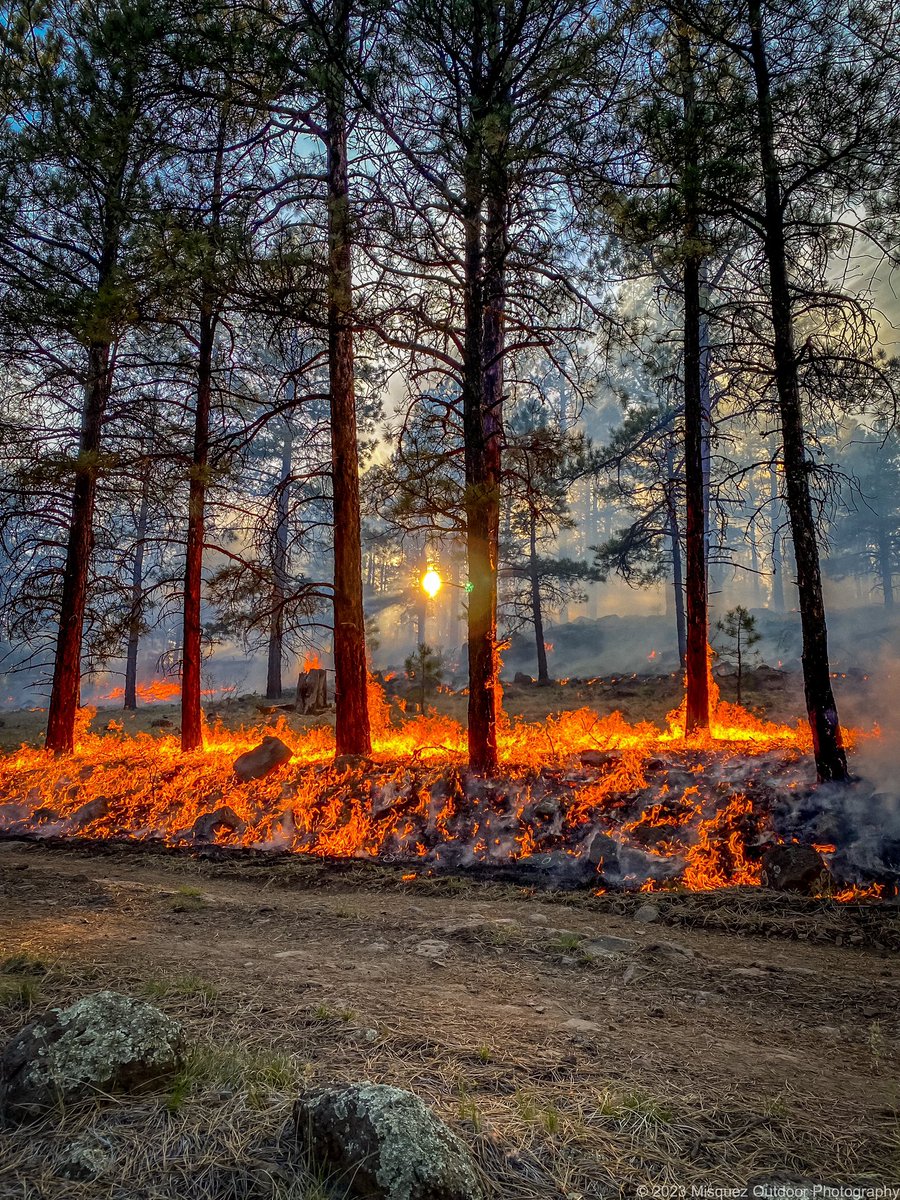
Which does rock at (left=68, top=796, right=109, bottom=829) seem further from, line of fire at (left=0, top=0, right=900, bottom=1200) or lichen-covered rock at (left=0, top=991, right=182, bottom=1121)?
lichen-covered rock at (left=0, top=991, right=182, bottom=1121)

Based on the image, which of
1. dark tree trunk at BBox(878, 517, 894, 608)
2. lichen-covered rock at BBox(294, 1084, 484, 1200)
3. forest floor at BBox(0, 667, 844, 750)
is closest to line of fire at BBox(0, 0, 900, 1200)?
lichen-covered rock at BBox(294, 1084, 484, 1200)

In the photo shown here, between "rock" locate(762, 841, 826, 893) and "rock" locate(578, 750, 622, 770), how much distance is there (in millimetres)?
2392

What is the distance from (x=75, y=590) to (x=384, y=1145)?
1273cm

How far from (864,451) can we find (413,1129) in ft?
199

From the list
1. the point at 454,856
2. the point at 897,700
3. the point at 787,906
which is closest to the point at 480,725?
the point at 454,856

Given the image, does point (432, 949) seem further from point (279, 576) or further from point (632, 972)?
point (279, 576)

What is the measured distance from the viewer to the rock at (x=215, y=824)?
28.7 ft

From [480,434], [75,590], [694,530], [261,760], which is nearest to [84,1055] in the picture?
[480,434]

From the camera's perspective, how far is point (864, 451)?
50.4m

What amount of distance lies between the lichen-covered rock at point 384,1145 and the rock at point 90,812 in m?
9.16

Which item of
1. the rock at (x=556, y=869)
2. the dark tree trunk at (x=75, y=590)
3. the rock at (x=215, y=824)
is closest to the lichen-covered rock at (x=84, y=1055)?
the rock at (x=556, y=869)

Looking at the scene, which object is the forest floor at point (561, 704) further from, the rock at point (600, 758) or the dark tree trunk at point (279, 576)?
the rock at point (600, 758)

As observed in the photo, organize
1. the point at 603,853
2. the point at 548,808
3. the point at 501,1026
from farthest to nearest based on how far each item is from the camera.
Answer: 1. the point at 548,808
2. the point at 603,853
3. the point at 501,1026

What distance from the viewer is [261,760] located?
969 centimetres
